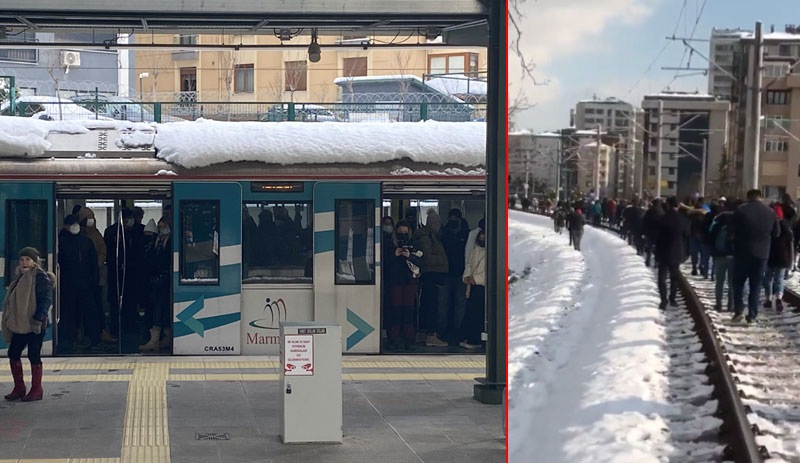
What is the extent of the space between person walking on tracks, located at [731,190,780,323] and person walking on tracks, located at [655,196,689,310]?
0.42 ft

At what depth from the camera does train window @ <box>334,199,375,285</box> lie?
12.2 m

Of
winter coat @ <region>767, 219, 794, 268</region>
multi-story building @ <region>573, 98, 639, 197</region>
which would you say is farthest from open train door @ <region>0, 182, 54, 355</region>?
winter coat @ <region>767, 219, 794, 268</region>

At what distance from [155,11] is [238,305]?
3.83m

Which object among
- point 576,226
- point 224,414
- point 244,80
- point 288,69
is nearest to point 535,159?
point 576,226

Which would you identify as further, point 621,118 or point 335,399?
point 335,399

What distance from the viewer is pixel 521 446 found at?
11.1 ft

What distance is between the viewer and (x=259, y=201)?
12.1 m

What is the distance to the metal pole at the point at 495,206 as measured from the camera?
8945 mm

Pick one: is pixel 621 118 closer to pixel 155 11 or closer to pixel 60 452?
pixel 60 452

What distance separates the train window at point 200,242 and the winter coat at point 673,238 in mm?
9133

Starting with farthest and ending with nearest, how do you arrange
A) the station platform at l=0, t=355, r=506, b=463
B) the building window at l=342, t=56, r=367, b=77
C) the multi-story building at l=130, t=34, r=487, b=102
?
the building window at l=342, t=56, r=367, b=77, the multi-story building at l=130, t=34, r=487, b=102, the station platform at l=0, t=355, r=506, b=463

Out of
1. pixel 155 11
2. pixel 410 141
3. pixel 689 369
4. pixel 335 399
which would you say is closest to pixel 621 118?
pixel 689 369

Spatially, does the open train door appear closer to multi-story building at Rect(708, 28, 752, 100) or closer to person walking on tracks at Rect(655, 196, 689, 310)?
person walking on tracks at Rect(655, 196, 689, 310)

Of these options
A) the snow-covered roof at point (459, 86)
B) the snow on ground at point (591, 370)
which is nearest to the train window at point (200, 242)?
the snow-covered roof at point (459, 86)
